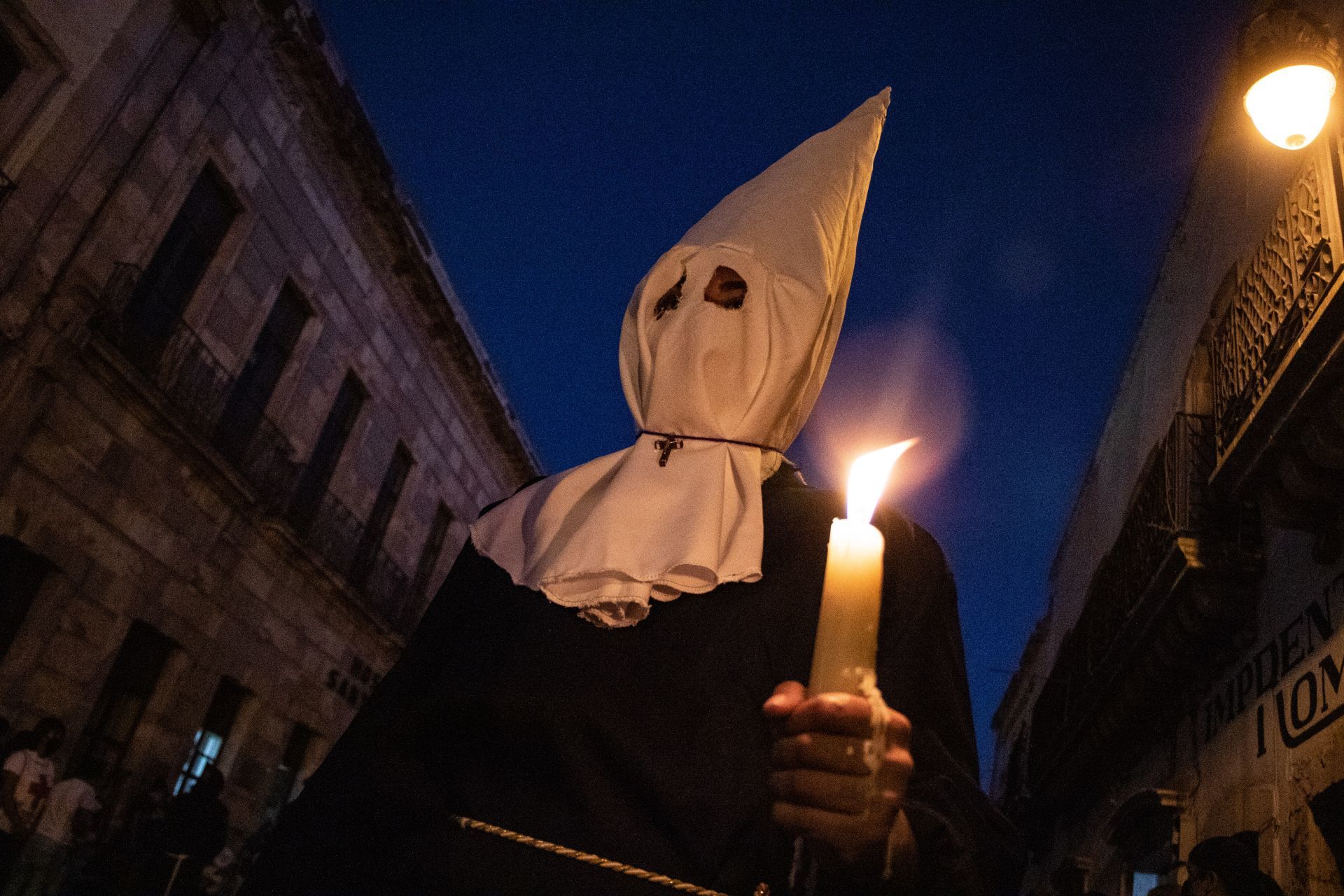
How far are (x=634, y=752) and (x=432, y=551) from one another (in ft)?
62.2

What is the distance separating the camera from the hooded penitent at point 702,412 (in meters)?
1.71

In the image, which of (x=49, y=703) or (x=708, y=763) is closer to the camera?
(x=708, y=763)

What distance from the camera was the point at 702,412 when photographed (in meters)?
1.93

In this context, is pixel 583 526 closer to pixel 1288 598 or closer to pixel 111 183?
pixel 1288 598

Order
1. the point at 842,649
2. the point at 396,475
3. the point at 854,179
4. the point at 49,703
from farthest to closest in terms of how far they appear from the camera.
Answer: the point at 396,475 < the point at 49,703 < the point at 854,179 < the point at 842,649

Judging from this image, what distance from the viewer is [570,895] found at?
1.41 meters

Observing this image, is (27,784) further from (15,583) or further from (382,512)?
(382,512)

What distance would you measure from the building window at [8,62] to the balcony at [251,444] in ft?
6.65

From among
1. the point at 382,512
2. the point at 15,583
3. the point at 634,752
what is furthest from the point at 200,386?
the point at 634,752

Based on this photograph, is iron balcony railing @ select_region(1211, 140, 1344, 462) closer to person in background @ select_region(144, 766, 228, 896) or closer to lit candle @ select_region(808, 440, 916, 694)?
lit candle @ select_region(808, 440, 916, 694)

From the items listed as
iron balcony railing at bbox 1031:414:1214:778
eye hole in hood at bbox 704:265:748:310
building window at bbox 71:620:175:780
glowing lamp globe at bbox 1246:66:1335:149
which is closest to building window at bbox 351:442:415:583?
building window at bbox 71:620:175:780

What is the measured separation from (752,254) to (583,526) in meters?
0.76

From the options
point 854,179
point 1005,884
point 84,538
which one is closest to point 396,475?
point 84,538

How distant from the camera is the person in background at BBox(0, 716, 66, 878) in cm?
790
